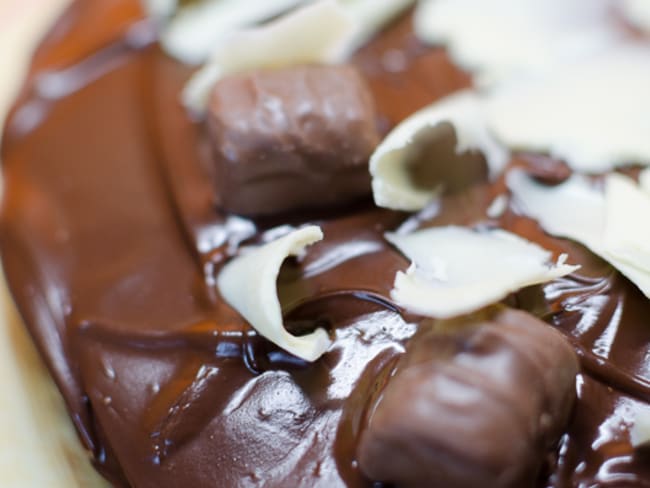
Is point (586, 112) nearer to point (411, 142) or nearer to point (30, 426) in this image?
point (411, 142)

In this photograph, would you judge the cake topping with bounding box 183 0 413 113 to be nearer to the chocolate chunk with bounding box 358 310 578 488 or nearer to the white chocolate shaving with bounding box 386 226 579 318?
the white chocolate shaving with bounding box 386 226 579 318

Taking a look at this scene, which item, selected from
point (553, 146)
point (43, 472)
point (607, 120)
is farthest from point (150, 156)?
point (607, 120)

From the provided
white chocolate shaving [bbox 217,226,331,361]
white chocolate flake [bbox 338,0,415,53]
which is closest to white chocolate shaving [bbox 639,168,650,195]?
white chocolate shaving [bbox 217,226,331,361]

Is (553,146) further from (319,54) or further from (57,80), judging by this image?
(57,80)

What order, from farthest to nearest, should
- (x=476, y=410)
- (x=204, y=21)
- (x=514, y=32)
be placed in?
(x=204, y=21), (x=514, y=32), (x=476, y=410)

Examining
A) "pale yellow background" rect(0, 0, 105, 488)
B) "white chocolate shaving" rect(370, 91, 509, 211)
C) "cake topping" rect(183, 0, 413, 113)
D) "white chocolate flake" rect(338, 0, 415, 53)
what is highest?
"cake topping" rect(183, 0, 413, 113)

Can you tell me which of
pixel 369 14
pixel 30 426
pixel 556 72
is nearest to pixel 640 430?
pixel 556 72

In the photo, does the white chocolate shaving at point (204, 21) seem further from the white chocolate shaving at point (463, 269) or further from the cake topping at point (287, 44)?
the white chocolate shaving at point (463, 269)
